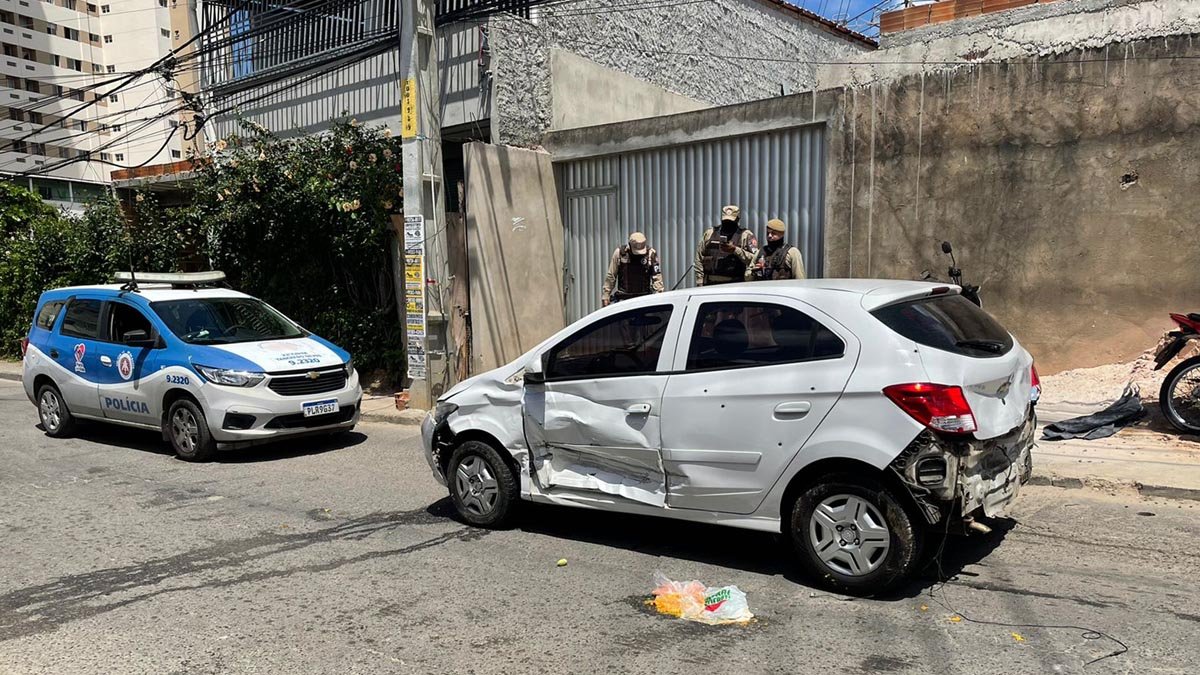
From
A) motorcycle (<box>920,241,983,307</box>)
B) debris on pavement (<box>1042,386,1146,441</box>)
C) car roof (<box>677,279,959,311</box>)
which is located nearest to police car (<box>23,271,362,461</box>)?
car roof (<box>677,279,959,311</box>)

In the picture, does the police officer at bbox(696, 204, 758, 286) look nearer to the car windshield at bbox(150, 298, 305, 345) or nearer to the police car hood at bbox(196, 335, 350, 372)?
the police car hood at bbox(196, 335, 350, 372)

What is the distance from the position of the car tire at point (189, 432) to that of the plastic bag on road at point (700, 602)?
548cm

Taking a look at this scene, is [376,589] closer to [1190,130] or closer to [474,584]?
[474,584]

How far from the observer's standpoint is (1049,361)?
8.52 meters

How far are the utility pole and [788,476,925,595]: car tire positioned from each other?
6.75m

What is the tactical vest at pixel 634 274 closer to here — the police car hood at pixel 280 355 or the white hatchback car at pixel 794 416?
the police car hood at pixel 280 355

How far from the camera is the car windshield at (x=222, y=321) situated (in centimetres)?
866

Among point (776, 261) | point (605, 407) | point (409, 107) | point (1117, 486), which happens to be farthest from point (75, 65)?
point (1117, 486)

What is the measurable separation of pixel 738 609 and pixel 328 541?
116 inches

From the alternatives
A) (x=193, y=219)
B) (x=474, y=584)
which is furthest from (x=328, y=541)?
(x=193, y=219)

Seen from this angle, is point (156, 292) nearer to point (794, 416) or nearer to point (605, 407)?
point (605, 407)

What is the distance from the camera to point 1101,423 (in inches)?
283

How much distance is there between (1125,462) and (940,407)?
Result: 11.2 ft

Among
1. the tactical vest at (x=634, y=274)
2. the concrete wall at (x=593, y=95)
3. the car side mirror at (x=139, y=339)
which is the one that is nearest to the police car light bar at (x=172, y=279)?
the car side mirror at (x=139, y=339)
